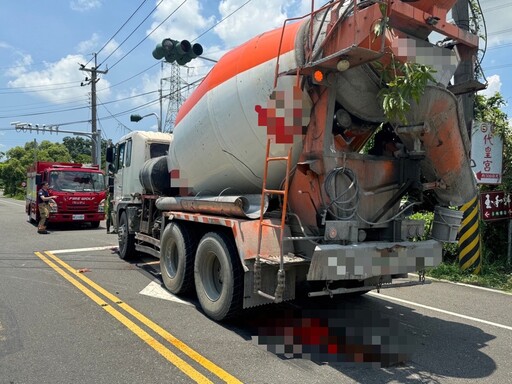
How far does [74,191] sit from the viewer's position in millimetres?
16266

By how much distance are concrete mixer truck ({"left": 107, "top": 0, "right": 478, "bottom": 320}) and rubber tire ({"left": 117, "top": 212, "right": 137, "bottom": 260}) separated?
4.12 metres

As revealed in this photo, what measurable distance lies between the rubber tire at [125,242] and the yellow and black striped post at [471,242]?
701cm

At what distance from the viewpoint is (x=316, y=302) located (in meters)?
6.08

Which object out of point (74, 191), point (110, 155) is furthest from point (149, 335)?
point (74, 191)

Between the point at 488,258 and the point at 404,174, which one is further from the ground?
the point at 404,174

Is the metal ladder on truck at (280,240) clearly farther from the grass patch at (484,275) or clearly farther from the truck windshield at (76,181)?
the truck windshield at (76,181)

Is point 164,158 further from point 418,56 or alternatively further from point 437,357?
point 437,357

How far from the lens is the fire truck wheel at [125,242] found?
9.48 meters

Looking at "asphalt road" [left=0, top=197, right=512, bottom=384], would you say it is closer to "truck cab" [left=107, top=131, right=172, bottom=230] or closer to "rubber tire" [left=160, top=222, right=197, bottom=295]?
"rubber tire" [left=160, top=222, right=197, bottom=295]

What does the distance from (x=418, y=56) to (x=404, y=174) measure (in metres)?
1.42

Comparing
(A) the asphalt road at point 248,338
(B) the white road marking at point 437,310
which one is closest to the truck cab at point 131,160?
(A) the asphalt road at point 248,338

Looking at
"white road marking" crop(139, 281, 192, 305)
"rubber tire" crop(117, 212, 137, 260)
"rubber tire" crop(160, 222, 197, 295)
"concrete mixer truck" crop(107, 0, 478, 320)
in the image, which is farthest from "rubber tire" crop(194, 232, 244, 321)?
"rubber tire" crop(117, 212, 137, 260)

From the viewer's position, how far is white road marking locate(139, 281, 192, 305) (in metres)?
6.40

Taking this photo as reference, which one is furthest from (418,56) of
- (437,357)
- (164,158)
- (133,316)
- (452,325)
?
(164,158)
